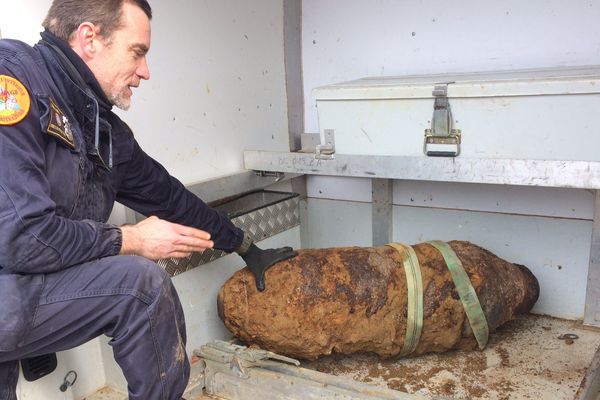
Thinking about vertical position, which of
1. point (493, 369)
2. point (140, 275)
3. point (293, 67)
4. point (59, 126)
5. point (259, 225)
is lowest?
point (493, 369)

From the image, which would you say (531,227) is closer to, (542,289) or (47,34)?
(542,289)

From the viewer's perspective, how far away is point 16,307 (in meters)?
1.11

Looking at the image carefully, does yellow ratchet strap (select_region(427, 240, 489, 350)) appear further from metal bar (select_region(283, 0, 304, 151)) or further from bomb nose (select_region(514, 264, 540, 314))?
metal bar (select_region(283, 0, 304, 151))

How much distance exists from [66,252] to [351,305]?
3.40ft

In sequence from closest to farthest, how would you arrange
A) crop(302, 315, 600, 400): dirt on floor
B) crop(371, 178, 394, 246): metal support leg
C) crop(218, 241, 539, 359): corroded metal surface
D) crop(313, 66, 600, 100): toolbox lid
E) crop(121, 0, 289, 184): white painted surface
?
crop(313, 66, 600, 100): toolbox lid → crop(302, 315, 600, 400): dirt on floor → crop(218, 241, 539, 359): corroded metal surface → crop(121, 0, 289, 184): white painted surface → crop(371, 178, 394, 246): metal support leg

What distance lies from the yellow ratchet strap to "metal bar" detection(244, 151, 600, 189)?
1.06 ft

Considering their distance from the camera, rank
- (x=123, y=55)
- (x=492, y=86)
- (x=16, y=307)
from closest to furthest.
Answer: (x=16, y=307)
(x=123, y=55)
(x=492, y=86)

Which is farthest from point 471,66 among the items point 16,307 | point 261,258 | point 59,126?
point 16,307

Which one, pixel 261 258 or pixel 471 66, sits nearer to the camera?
pixel 261 258

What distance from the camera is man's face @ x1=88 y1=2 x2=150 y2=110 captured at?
134cm

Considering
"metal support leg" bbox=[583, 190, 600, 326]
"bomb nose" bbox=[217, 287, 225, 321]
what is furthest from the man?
"metal support leg" bbox=[583, 190, 600, 326]

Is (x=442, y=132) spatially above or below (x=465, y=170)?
above

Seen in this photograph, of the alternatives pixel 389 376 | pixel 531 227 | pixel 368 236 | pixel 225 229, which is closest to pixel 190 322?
pixel 225 229

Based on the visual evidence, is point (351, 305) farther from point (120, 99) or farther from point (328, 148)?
point (120, 99)
